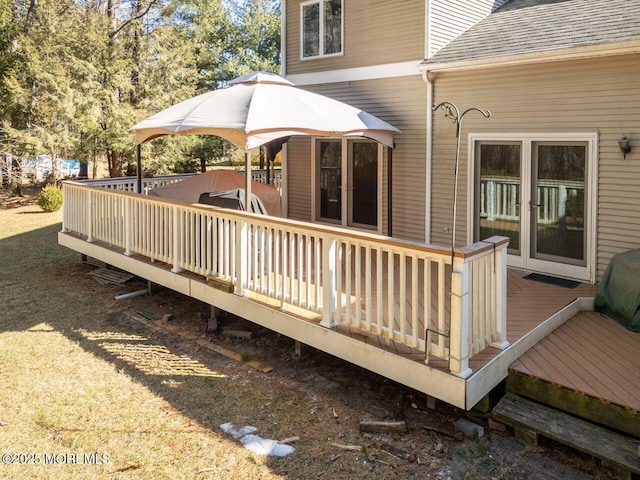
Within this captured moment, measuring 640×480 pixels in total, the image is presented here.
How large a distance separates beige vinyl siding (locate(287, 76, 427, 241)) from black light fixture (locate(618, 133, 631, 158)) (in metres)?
2.80

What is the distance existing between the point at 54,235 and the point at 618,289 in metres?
12.5

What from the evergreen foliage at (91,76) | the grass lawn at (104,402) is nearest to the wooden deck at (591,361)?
the grass lawn at (104,402)

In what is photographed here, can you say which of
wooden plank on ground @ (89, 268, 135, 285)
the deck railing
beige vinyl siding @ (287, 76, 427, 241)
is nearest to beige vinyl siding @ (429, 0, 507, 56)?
beige vinyl siding @ (287, 76, 427, 241)

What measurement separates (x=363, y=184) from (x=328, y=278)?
4.71 meters

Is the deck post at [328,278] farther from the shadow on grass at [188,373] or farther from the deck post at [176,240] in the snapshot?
the deck post at [176,240]

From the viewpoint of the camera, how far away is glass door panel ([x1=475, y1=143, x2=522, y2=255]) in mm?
7043

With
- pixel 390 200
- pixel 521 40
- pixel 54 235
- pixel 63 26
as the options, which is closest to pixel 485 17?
pixel 521 40

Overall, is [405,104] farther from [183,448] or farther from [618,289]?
[183,448]

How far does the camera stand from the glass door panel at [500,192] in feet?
23.1

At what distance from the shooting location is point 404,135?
8305 mm

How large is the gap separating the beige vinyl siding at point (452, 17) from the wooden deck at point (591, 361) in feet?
15.9

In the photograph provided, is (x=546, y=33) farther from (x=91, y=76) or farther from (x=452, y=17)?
(x=91, y=76)

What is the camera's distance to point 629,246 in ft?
20.1

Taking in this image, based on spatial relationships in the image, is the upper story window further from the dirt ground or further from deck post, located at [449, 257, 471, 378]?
deck post, located at [449, 257, 471, 378]
